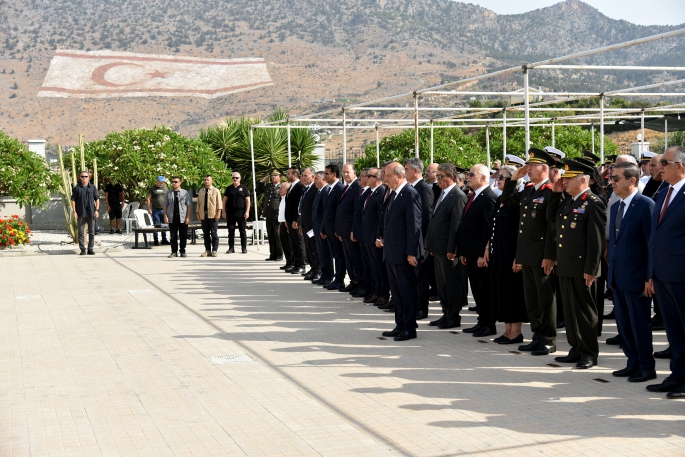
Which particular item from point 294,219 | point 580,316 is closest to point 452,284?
point 580,316

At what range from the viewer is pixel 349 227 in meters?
12.2

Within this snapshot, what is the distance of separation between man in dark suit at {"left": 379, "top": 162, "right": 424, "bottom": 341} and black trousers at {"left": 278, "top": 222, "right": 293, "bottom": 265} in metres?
7.01

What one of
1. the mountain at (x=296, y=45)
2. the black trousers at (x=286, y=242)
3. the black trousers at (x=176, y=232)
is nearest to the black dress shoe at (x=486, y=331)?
the black trousers at (x=286, y=242)

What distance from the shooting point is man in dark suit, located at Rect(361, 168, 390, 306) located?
10703 mm

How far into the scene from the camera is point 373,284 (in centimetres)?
1172

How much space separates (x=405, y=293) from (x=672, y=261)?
297 cm

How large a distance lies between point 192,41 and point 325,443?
113597 mm

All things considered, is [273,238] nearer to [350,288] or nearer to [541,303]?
[350,288]

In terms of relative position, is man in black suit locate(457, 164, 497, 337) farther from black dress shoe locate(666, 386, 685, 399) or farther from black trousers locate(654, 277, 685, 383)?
black dress shoe locate(666, 386, 685, 399)

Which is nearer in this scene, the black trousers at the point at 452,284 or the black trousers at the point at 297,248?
the black trousers at the point at 452,284

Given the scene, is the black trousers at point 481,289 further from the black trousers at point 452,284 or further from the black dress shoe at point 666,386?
the black dress shoe at point 666,386

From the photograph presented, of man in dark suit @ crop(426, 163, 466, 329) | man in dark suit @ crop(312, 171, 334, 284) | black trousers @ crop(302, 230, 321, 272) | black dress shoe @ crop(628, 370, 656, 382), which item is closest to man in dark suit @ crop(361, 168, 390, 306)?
man in dark suit @ crop(426, 163, 466, 329)

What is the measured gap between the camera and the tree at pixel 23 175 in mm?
23438

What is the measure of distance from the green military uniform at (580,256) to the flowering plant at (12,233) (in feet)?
53.6
